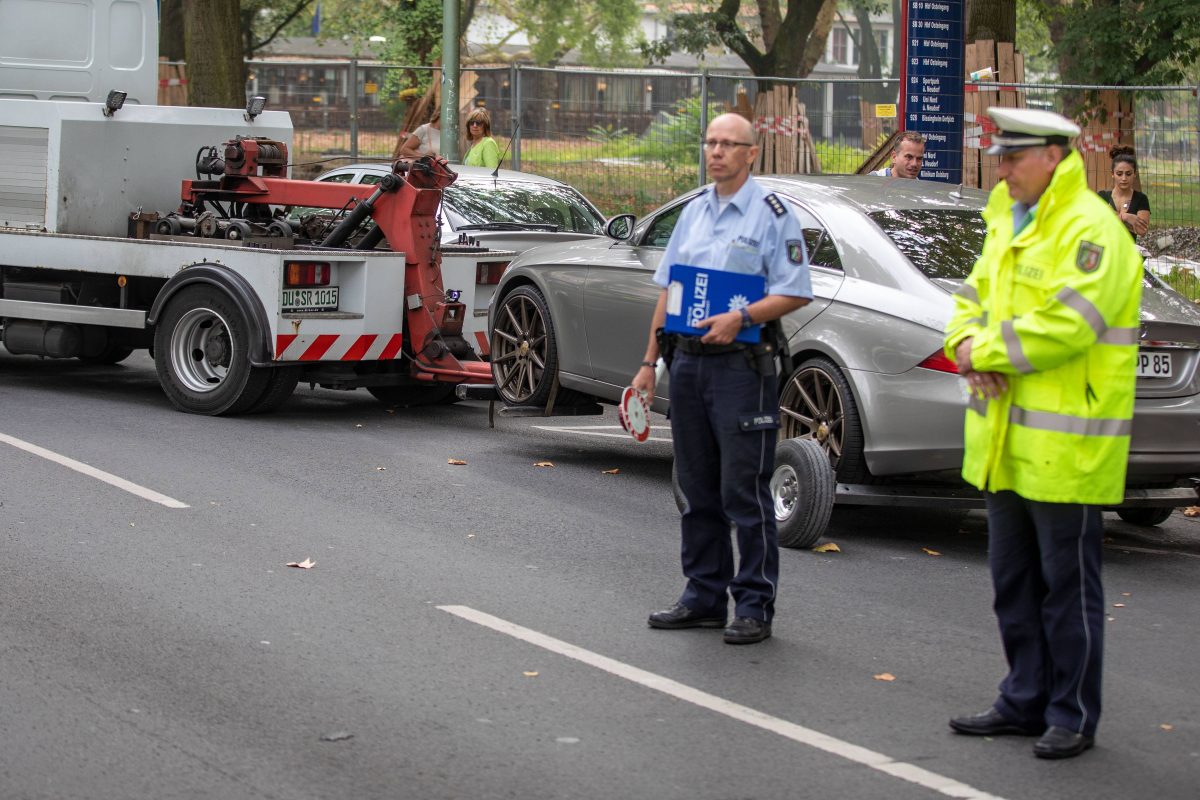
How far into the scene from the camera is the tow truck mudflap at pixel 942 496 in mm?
7770

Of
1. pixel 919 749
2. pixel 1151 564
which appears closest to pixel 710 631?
pixel 919 749

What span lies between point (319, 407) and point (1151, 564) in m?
6.27

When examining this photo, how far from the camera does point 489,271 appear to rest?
39.5 ft

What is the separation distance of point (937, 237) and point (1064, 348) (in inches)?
141

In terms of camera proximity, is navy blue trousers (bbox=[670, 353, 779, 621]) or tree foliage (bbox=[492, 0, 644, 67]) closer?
navy blue trousers (bbox=[670, 353, 779, 621])

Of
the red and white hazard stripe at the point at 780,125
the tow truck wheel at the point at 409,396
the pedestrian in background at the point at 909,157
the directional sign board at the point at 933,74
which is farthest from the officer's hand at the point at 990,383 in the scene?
the red and white hazard stripe at the point at 780,125

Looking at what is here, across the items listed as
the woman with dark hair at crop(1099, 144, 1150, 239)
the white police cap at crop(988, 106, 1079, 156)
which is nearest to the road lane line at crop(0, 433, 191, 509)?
the white police cap at crop(988, 106, 1079, 156)

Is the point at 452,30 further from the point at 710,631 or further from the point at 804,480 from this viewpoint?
the point at 710,631

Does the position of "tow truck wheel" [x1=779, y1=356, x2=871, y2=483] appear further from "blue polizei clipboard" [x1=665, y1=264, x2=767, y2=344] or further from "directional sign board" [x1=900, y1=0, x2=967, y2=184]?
"directional sign board" [x1=900, y1=0, x2=967, y2=184]

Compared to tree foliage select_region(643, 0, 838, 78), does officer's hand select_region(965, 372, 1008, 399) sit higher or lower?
lower

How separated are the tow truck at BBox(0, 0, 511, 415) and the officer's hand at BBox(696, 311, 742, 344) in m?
5.11

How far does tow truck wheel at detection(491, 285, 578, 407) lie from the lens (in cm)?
1011

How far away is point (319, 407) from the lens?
12188 mm

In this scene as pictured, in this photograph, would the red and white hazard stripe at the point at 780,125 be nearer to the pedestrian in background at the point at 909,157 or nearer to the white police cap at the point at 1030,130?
the pedestrian in background at the point at 909,157
